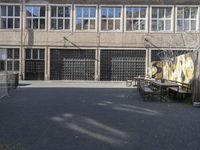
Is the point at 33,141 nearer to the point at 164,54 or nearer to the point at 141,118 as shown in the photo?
the point at 141,118

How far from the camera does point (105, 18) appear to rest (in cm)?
4397

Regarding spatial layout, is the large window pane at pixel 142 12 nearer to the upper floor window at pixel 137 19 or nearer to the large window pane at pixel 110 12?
the upper floor window at pixel 137 19

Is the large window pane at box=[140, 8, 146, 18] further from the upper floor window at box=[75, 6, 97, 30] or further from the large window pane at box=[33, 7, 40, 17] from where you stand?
the large window pane at box=[33, 7, 40, 17]

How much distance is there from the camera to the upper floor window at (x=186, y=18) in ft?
144

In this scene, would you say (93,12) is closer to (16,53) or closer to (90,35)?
(90,35)

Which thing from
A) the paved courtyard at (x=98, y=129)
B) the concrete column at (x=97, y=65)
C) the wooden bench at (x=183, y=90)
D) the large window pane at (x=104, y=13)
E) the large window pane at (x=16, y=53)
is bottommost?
the paved courtyard at (x=98, y=129)

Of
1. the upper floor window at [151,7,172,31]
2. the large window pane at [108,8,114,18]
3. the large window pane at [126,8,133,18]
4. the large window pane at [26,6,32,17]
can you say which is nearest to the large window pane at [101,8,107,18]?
the large window pane at [108,8,114,18]

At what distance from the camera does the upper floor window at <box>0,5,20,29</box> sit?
43.8 meters

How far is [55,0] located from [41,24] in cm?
311

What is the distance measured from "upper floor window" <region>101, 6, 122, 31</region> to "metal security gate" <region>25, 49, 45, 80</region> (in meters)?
7.54

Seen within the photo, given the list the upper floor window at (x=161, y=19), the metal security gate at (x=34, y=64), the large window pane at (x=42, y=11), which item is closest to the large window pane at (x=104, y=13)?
the upper floor window at (x=161, y=19)

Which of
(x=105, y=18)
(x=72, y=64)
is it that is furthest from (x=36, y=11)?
(x=105, y=18)

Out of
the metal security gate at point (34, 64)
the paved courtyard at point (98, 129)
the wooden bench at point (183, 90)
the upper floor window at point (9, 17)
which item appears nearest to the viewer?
the paved courtyard at point (98, 129)

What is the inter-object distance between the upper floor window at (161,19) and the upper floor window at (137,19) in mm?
1025
